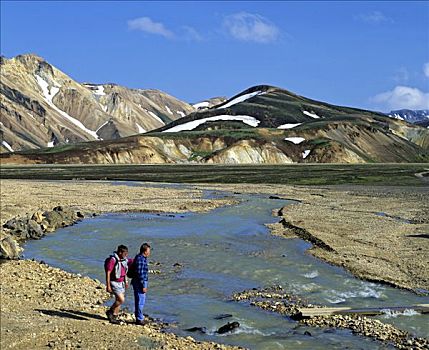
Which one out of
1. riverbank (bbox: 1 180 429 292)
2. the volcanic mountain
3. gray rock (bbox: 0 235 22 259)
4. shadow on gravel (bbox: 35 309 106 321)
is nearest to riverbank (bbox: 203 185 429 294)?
riverbank (bbox: 1 180 429 292)

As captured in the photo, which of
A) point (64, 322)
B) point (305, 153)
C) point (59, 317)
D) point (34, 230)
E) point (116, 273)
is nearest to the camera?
point (64, 322)

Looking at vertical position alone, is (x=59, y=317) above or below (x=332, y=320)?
above

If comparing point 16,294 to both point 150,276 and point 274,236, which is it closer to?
point 150,276

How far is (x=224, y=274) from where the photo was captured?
22.4 metres

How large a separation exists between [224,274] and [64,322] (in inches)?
350

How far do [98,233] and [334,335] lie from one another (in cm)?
2039

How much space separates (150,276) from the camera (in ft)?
71.2

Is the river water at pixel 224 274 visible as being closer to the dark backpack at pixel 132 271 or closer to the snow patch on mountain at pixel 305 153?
the dark backpack at pixel 132 271

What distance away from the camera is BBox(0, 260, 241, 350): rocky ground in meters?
13.2

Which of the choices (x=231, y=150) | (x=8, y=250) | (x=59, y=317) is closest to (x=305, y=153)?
(x=231, y=150)

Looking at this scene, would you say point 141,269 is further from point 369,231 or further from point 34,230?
point 369,231

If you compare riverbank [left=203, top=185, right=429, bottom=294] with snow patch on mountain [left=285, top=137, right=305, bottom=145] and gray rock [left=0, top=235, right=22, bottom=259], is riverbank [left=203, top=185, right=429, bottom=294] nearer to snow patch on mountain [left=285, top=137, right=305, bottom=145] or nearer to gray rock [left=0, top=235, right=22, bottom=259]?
gray rock [left=0, top=235, right=22, bottom=259]

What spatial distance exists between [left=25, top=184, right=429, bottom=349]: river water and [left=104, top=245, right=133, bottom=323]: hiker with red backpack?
184cm

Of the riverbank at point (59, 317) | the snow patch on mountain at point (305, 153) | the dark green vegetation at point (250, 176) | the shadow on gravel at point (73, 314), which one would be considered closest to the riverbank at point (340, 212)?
the riverbank at point (59, 317)
